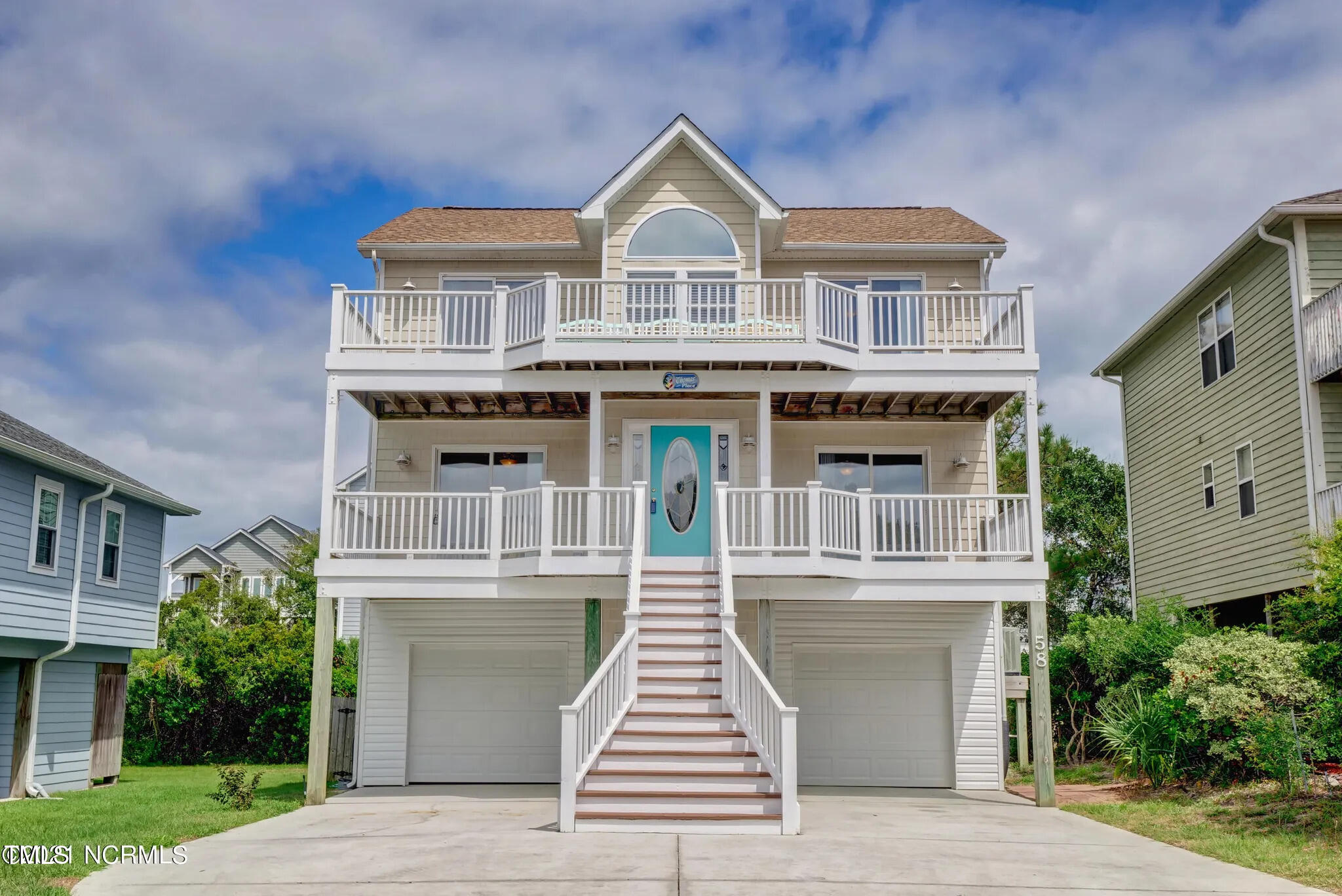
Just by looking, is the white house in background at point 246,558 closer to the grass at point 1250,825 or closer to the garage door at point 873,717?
the garage door at point 873,717

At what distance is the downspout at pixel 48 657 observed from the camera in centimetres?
1697

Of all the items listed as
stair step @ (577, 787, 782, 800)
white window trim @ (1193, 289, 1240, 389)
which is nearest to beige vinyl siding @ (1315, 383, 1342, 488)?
white window trim @ (1193, 289, 1240, 389)

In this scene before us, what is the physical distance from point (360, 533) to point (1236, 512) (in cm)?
1495

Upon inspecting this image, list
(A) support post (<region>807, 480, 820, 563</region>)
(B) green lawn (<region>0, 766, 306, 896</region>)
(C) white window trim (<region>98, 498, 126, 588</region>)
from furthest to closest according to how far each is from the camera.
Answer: (C) white window trim (<region>98, 498, 126, 588</region>)
(A) support post (<region>807, 480, 820, 563</region>)
(B) green lawn (<region>0, 766, 306, 896</region>)

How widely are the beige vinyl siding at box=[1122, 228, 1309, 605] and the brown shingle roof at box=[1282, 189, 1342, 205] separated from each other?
3.26 feet

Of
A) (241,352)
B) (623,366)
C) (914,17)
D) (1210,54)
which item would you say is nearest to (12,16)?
(623,366)

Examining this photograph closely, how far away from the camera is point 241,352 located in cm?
3975

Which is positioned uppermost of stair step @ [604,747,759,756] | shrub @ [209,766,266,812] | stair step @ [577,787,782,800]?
stair step @ [604,747,759,756]

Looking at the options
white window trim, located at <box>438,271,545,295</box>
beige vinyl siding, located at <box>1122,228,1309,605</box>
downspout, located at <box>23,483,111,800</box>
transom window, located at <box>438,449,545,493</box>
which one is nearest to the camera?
downspout, located at <box>23,483,111,800</box>

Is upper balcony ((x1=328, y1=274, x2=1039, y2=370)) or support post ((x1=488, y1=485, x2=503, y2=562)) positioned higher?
upper balcony ((x1=328, y1=274, x2=1039, y2=370))

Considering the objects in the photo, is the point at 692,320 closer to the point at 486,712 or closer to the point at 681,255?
the point at 681,255

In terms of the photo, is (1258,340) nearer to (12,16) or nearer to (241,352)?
(12,16)

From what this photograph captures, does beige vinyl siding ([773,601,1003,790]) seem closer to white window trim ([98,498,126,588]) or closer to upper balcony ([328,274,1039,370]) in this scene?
upper balcony ([328,274,1039,370])

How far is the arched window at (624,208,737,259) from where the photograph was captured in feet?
56.2
